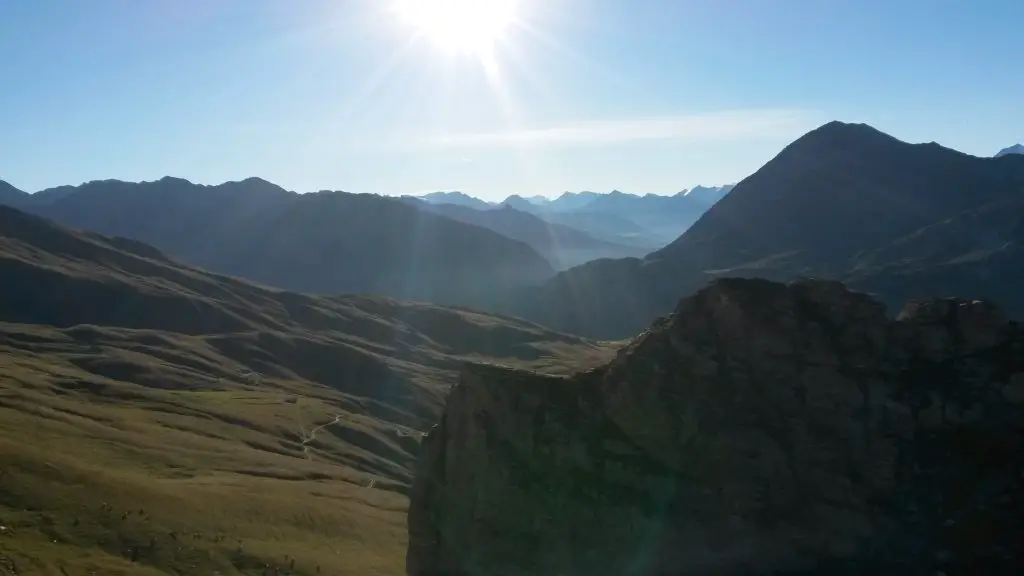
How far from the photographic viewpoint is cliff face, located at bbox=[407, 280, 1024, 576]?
38562 mm

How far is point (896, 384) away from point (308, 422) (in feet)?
395

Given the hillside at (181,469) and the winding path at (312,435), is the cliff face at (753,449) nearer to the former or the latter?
the hillside at (181,469)

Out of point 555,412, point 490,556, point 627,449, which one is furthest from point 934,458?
point 490,556

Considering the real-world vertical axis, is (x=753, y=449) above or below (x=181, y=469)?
above

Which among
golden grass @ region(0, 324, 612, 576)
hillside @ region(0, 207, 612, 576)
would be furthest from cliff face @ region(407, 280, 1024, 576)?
hillside @ region(0, 207, 612, 576)

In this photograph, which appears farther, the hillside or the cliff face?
the hillside

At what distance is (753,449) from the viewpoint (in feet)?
140

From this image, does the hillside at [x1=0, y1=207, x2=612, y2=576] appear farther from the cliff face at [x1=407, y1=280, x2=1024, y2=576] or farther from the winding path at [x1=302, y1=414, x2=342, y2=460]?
the cliff face at [x1=407, y1=280, x2=1024, y2=576]

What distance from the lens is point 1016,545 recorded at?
35344 millimetres

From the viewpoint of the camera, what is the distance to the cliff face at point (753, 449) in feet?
127

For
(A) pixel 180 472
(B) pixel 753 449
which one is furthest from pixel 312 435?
(B) pixel 753 449

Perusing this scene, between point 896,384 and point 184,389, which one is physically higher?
point 896,384

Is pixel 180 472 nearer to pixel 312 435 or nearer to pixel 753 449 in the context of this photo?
pixel 312 435

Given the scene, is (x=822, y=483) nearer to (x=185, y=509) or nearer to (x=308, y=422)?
(x=185, y=509)
